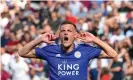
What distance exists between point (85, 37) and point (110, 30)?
30.4 feet

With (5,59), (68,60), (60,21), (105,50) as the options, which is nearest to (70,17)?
(60,21)

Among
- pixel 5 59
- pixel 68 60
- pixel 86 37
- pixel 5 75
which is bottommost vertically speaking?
pixel 5 75

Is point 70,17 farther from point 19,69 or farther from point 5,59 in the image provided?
point 19,69

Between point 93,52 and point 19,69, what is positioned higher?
point 93,52

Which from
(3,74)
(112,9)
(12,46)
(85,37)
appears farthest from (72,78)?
(112,9)

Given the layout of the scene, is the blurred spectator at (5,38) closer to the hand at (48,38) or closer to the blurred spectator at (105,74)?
the blurred spectator at (105,74)

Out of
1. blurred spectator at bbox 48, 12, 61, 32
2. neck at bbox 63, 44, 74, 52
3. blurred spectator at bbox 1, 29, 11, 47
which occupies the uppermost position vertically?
neck at bbox 63, 44, 74, 52

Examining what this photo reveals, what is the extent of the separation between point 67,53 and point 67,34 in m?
0.30

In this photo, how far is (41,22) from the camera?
18750 mm

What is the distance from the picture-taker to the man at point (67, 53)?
774 centimetres

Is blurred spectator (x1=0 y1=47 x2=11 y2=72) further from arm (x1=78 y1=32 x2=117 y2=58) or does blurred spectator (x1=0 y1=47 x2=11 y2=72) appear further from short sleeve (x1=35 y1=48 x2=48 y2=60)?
arm (x1=78 y1=32 x2=117 y2=58)

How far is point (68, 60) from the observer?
7836mm

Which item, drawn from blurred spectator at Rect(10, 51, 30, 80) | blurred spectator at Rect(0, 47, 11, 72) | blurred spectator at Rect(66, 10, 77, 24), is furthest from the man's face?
blurred spectator at Rect(66, 10, 77, 24)

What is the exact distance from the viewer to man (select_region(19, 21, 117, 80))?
7.74m
